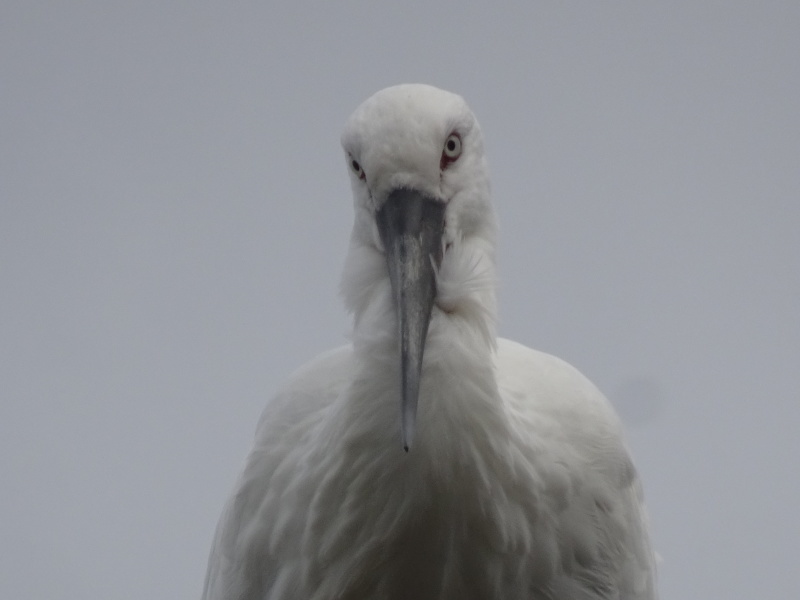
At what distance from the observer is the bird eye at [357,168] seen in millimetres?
1978

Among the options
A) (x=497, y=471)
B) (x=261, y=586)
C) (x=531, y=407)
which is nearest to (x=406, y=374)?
(x=497, y=471)

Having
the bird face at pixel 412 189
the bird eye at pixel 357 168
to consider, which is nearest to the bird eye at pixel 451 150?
the bird face at pixel 412 189

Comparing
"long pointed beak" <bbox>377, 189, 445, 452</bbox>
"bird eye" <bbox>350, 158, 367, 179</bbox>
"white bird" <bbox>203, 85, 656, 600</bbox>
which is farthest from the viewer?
"bird eye" <bbox>350, 158, 367, 179</bbox>

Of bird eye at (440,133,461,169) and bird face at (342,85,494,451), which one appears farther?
bird eye at (440,133,461,169)

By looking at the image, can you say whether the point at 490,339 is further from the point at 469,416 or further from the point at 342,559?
the point at 342,559

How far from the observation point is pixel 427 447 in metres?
1.86

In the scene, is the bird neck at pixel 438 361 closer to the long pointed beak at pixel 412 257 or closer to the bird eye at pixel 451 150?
the long pointed beak at pixel 412 257

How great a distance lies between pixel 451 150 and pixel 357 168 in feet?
0.55

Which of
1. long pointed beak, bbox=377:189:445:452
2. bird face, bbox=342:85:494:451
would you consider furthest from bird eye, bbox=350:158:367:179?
long pointed beak, bbox=377:189:445:452

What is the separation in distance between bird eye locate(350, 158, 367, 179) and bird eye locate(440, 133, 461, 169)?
14 centimetres

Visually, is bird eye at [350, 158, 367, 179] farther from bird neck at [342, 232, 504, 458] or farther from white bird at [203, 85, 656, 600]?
bird neck at [342, 232, 504, 458]

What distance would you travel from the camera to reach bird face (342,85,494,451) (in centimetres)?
179

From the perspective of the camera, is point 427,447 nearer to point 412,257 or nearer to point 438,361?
point 438,361

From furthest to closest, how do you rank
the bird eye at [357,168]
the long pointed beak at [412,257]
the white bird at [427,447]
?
the bird eye at [357,168], the white bird at [427,447], the long pointed beak at [412,257]
